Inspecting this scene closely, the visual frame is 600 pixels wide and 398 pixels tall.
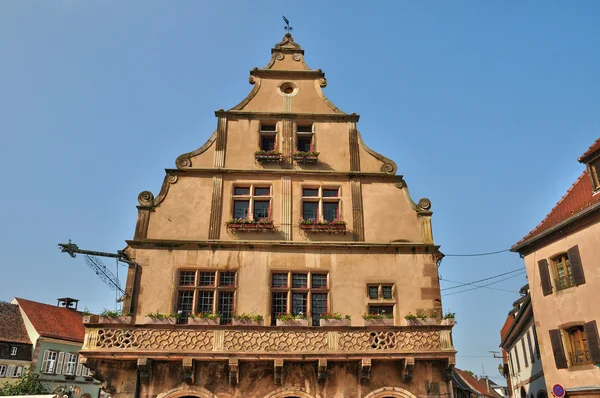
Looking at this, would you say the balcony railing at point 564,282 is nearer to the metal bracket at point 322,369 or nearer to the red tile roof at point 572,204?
the red tile roof at point 572,204

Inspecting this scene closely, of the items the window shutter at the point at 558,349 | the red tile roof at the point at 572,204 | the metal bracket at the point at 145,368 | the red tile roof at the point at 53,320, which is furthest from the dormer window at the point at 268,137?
the red tile roof at the point at 53,320

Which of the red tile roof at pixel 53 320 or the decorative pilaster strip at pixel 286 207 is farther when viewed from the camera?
the red tile roof at pixel 53 320

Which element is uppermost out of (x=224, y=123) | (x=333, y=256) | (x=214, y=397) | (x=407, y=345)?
(x=224, y=123)

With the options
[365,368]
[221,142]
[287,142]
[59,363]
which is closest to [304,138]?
[287,142]

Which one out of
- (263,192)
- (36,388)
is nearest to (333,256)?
(263,192)

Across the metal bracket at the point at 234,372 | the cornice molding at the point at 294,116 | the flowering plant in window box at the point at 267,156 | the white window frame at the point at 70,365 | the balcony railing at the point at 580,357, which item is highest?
the cornice molding at the point at 294,116

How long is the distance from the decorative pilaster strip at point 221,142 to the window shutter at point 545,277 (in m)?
12.8

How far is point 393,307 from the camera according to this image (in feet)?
55.7

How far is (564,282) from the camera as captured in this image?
17703mm

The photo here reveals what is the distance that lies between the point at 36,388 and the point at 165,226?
2241 cm

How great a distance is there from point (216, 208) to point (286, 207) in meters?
2.59

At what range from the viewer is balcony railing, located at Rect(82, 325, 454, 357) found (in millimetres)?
15383

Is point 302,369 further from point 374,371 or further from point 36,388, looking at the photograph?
point 36,388

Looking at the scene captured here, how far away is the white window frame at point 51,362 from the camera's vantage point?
37.8 meters
